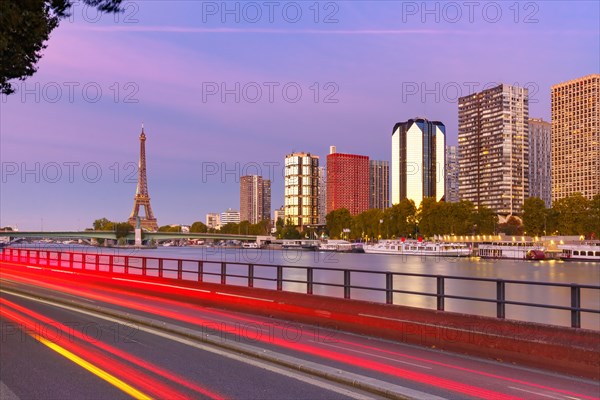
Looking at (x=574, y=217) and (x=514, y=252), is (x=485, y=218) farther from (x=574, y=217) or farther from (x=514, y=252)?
(x=514, y=252)

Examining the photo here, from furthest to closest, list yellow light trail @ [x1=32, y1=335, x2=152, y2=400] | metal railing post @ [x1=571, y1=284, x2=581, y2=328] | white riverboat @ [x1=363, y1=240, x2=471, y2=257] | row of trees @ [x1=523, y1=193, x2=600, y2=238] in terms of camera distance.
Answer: row of trees @ [x1=523, y1=193, x2=600, y2=238] → white riverboat @ [x1=363, y1=240, x2=471, y2=257] → metal railing post @ [x1=571, y1=284, x2=581, y2=328] → yellow light trail @ [x1=32, y1=335, x2=152, y2=400]

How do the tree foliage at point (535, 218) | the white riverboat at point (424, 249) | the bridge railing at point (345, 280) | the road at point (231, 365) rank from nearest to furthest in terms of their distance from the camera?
the road at point (231, 365)
the bridge railing at point (345, 280)
the white riverboat at point (424, 249)
the tree foliage at point (535, 218)

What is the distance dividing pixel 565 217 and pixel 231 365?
160906 millimetres

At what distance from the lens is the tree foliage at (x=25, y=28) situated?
11.2 meters

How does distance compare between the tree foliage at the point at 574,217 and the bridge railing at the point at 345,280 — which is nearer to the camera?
the bridge railing at the point at 345,280

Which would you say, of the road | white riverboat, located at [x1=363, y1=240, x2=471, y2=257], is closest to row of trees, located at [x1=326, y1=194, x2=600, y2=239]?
white riverboat, located at [x1=363, y1=240, x2=471, y2=257]

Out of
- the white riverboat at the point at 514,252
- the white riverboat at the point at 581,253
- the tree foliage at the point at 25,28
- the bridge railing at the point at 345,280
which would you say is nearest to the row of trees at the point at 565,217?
the white riverboat at the point at 514,252

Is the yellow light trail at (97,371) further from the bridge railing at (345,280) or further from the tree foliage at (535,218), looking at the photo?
the tree foliage at (535,218)

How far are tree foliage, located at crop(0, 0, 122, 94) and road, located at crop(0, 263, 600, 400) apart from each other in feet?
19.6

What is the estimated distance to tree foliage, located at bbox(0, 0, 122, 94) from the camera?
1116 cm

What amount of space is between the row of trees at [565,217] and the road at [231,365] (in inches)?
6069

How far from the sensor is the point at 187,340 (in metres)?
14.0

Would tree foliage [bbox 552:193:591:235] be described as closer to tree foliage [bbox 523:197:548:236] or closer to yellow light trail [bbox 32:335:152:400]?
tree foliage [bbox 523:197:548:236]

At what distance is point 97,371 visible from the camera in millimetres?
10633
